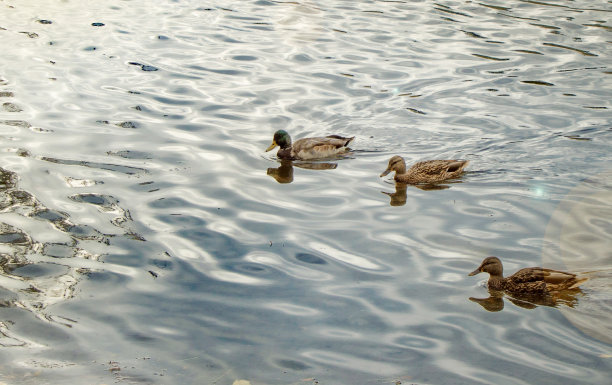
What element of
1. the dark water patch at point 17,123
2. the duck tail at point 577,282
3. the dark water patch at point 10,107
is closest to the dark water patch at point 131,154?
the dark water patch at point 17,123

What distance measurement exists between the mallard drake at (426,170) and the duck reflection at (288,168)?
3.35 ft

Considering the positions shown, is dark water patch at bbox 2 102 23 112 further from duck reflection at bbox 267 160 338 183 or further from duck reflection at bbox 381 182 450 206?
duck reflection at bbox 381 182 450 206

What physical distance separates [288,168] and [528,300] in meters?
4.74

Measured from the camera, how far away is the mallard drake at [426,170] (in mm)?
10211

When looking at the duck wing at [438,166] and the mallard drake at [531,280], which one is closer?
the mallard drake at [531,280]

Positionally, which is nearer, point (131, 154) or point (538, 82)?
point (131, 154)

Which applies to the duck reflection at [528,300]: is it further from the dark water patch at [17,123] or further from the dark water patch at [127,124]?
the dark water patch at [17,123]

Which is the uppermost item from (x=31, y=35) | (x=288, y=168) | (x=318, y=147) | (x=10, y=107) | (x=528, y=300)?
(x=31, y=35)

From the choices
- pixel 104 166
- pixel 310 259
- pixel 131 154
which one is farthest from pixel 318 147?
pixel 310 259

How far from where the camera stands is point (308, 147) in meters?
11.3

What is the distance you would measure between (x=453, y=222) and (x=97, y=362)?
179 inches

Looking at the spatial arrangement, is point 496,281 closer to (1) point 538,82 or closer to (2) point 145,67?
(1) point 538,82

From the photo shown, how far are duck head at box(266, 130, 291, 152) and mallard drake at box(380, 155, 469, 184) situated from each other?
1712 millimetres

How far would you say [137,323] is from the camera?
21.1ft
